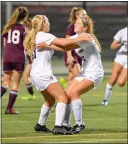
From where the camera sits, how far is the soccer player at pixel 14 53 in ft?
43.4

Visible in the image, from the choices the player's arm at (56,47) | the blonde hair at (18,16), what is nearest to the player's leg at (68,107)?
the player's arm at (56,47)

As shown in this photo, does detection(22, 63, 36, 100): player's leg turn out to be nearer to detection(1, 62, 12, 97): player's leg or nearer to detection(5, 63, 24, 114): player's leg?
detection(1, 62, 12, 97): player's leg

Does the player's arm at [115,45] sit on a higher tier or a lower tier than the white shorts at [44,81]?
higher

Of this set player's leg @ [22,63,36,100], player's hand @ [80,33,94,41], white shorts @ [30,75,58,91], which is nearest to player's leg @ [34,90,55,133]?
white shorts @ [30,75,58,91]

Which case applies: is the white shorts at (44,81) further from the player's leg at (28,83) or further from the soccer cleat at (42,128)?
the player's leg at (28,83)

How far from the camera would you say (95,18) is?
24141 mm

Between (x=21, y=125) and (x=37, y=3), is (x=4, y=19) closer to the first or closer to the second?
(x=37, y=3)

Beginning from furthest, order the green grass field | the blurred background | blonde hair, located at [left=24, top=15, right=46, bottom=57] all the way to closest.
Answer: the blurred background, blonde hair, located at [left=24, top=15, right=46, bottom=57], the green grass field

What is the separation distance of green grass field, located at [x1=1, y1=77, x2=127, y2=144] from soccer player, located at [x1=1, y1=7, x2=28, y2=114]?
47cm

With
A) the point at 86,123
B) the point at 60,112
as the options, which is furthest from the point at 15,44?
the point at 60,112

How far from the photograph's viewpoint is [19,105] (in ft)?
49.5

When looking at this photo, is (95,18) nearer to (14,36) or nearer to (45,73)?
(14,36)

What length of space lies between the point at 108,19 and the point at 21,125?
1345cm

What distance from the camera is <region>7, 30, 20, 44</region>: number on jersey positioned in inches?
523
